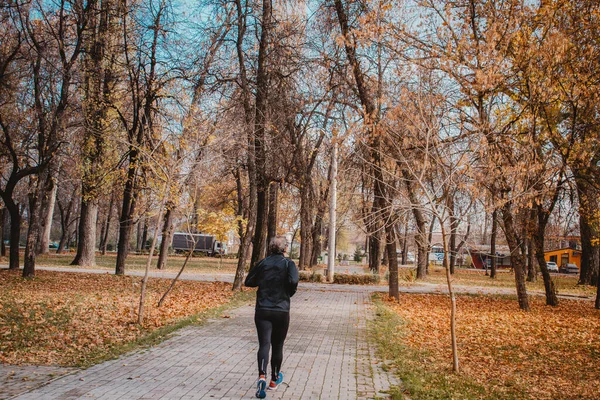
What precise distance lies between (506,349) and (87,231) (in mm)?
22202

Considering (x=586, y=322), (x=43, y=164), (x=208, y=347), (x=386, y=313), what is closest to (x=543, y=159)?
(x=586, y=322)

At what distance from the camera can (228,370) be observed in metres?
7.14

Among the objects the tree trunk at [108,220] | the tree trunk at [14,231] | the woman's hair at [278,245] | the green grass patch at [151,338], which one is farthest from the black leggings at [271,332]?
the tree trunk at [108,220]

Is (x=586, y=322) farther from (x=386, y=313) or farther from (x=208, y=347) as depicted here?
(x=208, y=347)

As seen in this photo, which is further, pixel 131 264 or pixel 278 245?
pixel 131 264

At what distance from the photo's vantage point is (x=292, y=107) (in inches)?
766

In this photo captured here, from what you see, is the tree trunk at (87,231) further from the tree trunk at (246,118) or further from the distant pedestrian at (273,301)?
the distant pedestrian at (273,301)

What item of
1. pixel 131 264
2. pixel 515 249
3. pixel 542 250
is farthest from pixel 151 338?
pixel 131 264

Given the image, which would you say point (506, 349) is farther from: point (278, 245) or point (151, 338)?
point (151, 338)

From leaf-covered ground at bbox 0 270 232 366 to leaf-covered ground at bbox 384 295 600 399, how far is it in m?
4.78

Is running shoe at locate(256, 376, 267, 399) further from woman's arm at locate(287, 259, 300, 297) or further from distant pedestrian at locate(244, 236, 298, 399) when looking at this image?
woman's arm at locate(287, 259, 300, 297)

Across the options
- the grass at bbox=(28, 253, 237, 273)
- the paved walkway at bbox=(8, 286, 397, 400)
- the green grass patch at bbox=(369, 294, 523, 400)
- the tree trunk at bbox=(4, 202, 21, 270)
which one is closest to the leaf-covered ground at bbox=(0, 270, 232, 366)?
the paved walkway at bbox=(8, 286, 397, 400)

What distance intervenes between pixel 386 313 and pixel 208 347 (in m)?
6.45

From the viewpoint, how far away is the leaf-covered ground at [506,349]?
712cm
